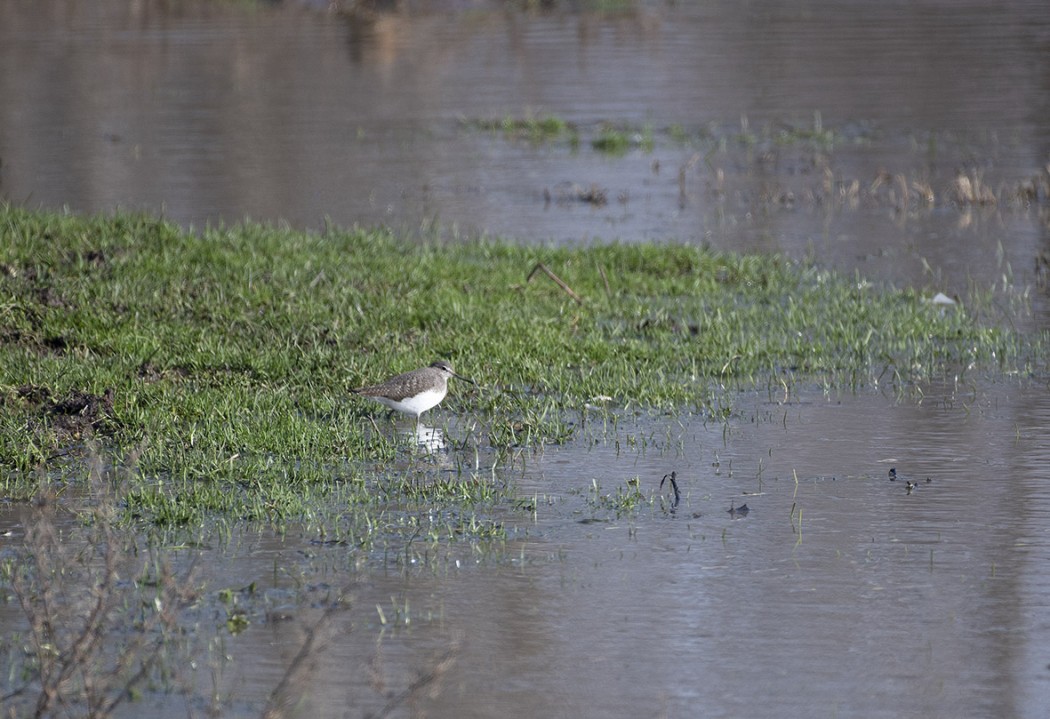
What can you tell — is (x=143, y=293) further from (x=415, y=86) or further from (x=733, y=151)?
(x=415, y=86)

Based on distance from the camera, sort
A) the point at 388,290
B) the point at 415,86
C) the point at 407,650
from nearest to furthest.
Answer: the point at 407,650
the point at 388,290
the point at 415,86

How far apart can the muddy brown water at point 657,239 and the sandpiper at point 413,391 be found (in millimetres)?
825

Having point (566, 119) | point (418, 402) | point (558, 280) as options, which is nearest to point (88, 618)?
point (418, 402)

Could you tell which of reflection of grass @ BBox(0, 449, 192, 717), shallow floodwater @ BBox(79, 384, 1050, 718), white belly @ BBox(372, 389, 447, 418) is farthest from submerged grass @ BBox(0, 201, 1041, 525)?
shallow floodwater @ BBox(79, 384, 1050, 718)

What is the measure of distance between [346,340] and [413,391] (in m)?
1.96

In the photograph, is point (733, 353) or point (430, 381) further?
point (733, 353)

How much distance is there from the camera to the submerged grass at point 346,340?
885 cm

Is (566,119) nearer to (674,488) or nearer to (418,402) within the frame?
(418,402)

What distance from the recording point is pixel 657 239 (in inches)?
617

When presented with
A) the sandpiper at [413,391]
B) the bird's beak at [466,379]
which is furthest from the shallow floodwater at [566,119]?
the sandpiper at [413,391]

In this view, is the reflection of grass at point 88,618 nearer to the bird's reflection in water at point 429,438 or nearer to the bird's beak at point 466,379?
the bird's reflection in water at point 429,438

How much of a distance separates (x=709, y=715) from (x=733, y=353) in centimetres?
535

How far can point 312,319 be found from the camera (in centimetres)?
1120

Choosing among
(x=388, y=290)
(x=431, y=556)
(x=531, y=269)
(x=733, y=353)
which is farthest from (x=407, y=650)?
(x=531, y=269)
